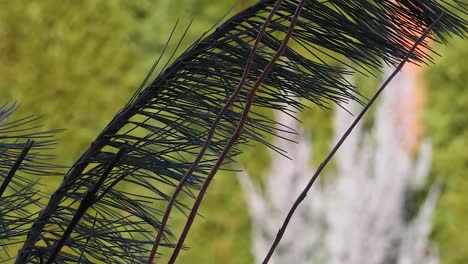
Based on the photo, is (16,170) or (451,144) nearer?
(16,170)

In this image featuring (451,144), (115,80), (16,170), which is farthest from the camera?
(115,80)

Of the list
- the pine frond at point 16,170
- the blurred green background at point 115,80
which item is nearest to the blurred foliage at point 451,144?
the blurred green background at point 115,80

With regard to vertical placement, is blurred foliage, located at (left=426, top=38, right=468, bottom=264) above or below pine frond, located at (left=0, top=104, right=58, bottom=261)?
above

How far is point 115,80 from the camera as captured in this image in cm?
430

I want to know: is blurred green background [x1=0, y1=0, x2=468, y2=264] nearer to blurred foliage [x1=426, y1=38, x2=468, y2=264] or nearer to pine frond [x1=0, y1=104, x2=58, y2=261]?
blurred foliage [x1=426, y1=38, x2=468, y2=264]

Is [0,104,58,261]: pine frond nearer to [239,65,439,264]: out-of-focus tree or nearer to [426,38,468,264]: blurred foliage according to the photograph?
[239,65,439,264]: out-of-focus tree

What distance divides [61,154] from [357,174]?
1465 mm

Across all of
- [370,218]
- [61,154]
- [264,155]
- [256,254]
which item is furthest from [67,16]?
[370,218]

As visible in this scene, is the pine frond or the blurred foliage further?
the blurred foliage

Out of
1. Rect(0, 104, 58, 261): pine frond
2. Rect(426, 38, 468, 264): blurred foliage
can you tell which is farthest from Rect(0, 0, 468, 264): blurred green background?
Rect(0, 104, 58, 261): pine frond

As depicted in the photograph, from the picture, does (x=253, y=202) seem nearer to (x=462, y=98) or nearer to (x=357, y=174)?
(x=357, y=174)

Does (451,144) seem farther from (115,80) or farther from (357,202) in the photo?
(115,80)

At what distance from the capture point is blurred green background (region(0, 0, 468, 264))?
4.20m

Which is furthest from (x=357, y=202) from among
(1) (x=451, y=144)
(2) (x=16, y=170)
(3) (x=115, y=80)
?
(2) (x=16, y=170)
